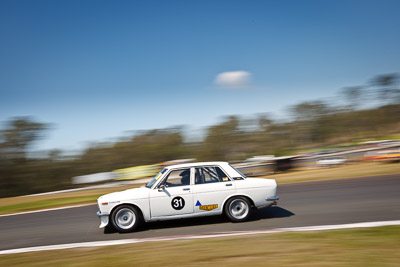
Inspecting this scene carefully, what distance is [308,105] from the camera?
58.5 m

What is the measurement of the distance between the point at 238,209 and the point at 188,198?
1278 millimetres

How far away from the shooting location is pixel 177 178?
789cm

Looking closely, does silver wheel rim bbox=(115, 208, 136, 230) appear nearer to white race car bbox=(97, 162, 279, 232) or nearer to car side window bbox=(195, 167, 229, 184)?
white race car bbox=(97, 162, 279, 232)

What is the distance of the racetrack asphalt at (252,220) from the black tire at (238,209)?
0.55ft

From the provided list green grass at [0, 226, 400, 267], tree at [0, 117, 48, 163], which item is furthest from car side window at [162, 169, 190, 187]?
tree at [0, 117, 48, 163]

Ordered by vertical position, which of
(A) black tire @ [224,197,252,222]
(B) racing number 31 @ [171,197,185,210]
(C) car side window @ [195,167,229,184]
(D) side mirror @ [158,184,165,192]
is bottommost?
(A) black tire @ [224,197,252,222]

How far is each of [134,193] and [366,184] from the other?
1003cm

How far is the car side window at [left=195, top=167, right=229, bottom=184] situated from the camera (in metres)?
7.86

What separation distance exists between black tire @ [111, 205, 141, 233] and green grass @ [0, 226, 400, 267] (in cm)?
121

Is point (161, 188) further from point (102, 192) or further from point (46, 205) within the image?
point (102, 192)

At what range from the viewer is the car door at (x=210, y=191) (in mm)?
7684

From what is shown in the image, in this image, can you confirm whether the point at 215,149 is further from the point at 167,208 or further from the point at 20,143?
the point at 167,208

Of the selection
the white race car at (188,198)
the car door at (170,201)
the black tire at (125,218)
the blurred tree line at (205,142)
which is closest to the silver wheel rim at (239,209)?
the white race car at (188,198)

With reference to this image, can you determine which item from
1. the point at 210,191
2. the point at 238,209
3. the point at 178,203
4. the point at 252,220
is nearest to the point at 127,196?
the point at 178,203
